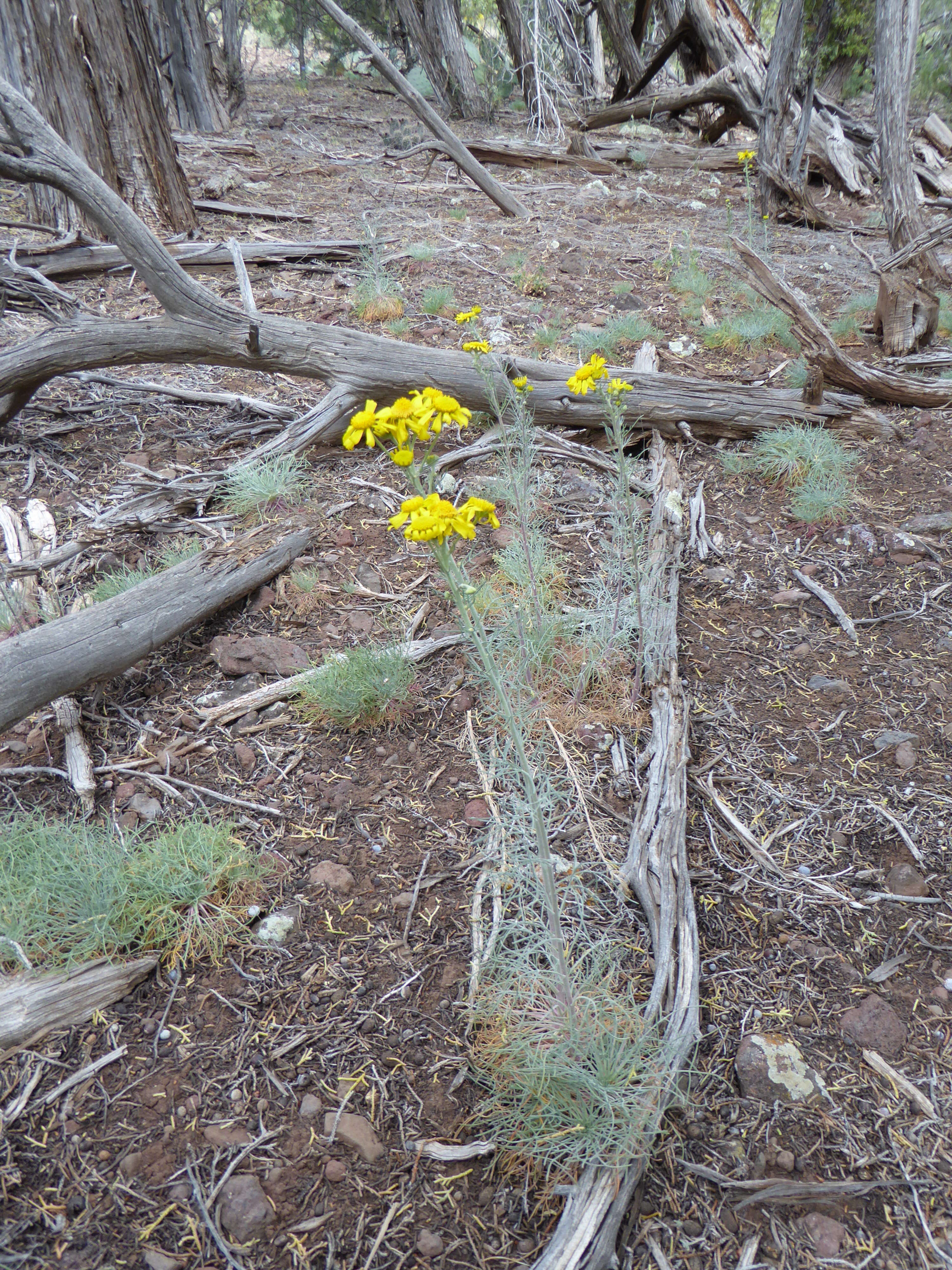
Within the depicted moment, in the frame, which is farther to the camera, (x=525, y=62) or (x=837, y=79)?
(x=525, y=62)

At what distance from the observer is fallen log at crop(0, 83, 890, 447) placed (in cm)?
335

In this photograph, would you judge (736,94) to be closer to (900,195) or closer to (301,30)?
(900,195)

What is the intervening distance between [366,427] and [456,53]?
1215 cm

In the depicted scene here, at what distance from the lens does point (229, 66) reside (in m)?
11.3

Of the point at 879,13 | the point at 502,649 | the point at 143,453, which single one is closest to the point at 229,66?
the point at 879,13

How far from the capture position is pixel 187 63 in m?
9.77

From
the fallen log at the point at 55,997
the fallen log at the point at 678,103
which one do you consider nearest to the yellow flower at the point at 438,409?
the fallen log at the point at 55,997

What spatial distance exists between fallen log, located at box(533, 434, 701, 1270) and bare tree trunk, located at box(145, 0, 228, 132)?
10328 mm

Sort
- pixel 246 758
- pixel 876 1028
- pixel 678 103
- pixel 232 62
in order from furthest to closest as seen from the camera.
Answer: pixel 232 62, pixel 678 103, pixel 246 758, pixel 876 1028

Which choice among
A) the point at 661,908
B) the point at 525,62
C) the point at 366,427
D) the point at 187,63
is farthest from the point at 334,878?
the point at 187,63

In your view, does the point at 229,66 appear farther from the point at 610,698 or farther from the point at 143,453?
the point at 610,698

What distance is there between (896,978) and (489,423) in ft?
10.0

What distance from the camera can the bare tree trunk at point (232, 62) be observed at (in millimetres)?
11227

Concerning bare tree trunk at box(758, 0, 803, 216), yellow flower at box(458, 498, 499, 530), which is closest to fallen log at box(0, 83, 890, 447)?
yellow flower at box(458, 498, 499, 530)
